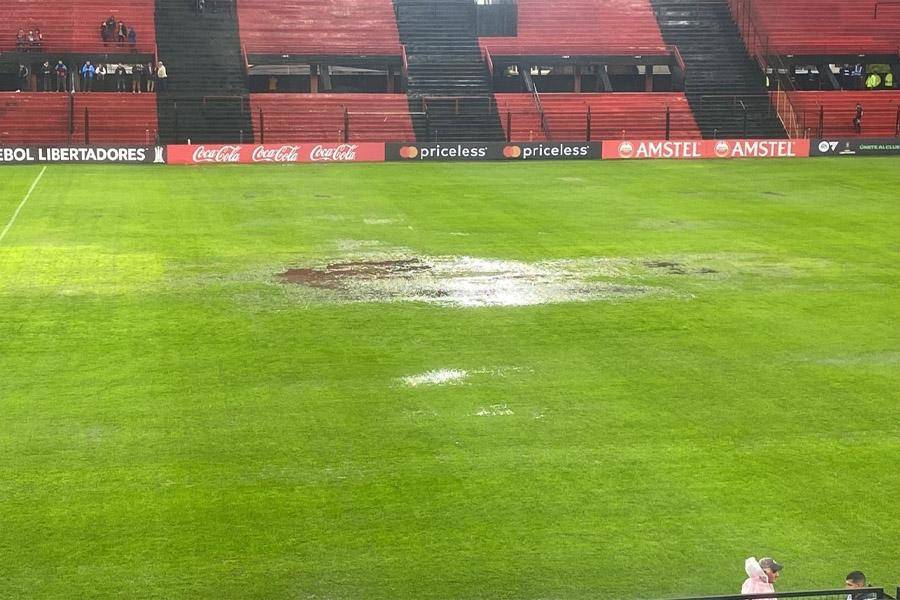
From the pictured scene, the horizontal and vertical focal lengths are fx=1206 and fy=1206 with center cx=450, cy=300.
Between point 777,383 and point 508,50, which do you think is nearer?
point 777,383

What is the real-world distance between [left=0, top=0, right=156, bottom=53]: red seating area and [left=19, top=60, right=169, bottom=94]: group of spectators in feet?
5.45

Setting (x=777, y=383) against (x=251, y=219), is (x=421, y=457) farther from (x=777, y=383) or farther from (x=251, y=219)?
(x=251, y=219)

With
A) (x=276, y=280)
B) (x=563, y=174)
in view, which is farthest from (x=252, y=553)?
(x=563, y=174)

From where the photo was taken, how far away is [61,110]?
59.2m

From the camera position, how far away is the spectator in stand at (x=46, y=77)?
61469 millimetres

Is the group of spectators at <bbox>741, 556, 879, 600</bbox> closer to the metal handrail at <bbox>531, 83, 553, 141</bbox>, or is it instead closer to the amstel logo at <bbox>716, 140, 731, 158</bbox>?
the amstel logo at <bbox>716, 140, 731, 158</bbox>

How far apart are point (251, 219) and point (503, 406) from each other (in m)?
20.9

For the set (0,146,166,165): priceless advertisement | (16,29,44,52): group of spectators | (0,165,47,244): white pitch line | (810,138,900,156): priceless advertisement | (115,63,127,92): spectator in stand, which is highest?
(16,29,44,52): group of spectators

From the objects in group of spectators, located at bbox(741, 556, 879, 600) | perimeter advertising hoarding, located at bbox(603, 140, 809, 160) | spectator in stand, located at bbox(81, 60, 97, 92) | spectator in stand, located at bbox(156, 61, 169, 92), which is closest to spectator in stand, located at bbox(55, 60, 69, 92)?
spectator in stand, located at bbox(81, 60, 97, 92)

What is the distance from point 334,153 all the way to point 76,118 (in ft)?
44.6

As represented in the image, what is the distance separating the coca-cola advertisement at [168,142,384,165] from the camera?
2138 inches

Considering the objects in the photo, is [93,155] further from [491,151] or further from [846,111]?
[846,111]

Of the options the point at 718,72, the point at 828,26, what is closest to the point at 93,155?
the point at 718,72

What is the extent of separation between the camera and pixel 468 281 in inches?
1108
